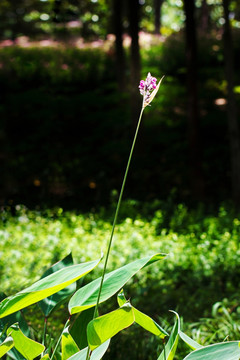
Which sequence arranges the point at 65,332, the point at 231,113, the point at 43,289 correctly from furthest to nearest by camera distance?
the point at 231,113 < the point at 65,332 < the point at 43,289

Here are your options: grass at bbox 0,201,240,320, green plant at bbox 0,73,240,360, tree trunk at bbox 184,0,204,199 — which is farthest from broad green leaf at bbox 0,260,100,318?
tree trunk at bbox 184,0,204,199

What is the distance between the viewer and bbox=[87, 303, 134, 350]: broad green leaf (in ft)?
4.15

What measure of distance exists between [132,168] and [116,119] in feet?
7.83

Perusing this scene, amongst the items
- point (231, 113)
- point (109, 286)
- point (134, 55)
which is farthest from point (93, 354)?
point (134, 55)

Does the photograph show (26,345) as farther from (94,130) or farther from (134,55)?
(94,130)

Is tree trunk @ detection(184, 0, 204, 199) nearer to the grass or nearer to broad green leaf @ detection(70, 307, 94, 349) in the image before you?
the grass

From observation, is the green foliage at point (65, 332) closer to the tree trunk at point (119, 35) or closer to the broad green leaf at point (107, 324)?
the broad green leaf at point (107, 324)

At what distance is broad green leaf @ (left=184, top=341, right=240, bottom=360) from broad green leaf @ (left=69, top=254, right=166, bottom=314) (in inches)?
13.1

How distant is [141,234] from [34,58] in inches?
399

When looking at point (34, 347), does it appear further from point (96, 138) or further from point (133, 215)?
point (96, 138)

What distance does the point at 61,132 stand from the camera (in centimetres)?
→ 1021

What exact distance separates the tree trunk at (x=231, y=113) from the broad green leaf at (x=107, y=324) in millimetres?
5548

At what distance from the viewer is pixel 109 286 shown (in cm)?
153

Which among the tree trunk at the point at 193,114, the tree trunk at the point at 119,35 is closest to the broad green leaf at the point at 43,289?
the tree trunk at the point at 193,114
